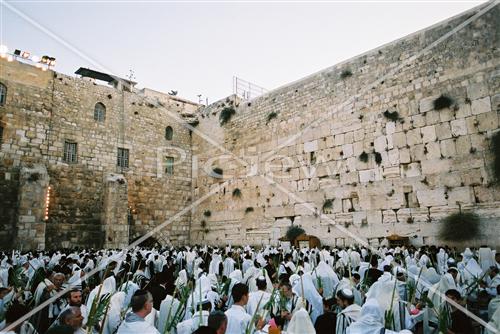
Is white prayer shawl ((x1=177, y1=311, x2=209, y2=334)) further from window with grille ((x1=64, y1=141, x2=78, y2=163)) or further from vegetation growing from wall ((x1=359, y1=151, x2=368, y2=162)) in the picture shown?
window with grille ((x1=64, y1=141, x2=78, y2=163))

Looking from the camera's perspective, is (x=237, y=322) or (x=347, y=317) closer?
(x=237, y=322)

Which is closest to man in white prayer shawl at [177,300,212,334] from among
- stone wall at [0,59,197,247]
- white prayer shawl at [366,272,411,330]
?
white prayer shawl at [366,272,411,330]

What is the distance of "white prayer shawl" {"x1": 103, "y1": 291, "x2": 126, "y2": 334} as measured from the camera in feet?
12.8

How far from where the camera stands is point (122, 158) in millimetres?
17859

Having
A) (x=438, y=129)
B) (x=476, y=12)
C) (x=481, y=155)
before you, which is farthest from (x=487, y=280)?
(x=476, y=12)

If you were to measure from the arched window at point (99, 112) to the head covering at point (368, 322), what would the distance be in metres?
16.8

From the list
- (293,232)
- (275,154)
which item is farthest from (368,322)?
(275,154)

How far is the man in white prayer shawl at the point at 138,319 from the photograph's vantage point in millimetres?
2758

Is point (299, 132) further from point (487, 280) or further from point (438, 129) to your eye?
point (487, 280)

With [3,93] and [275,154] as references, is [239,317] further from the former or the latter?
[3,93]

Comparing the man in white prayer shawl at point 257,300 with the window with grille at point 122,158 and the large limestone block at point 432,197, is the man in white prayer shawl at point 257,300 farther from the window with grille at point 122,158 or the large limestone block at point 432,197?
the window with grille at point 122,158

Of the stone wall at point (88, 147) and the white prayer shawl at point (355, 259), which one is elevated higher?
the stone wall at point (88, 147)

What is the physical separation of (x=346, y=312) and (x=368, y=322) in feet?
1.52

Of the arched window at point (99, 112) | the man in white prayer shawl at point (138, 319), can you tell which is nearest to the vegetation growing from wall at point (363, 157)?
the man in white prayer shawl at point (138, 319)
